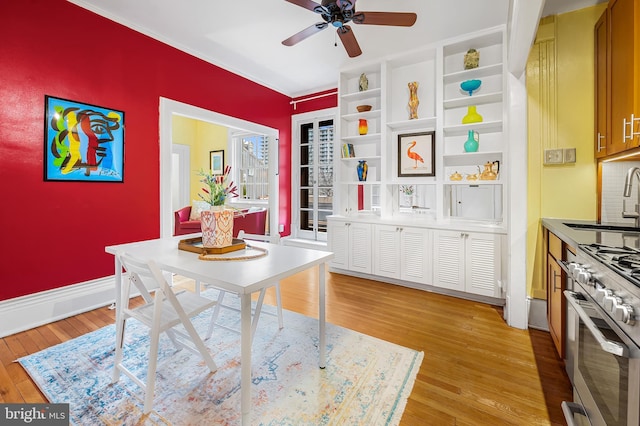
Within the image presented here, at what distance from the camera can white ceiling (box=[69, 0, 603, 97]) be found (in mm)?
2717

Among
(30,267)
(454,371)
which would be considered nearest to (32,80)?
(30,267)

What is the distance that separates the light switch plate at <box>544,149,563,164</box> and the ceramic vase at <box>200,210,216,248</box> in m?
2.65

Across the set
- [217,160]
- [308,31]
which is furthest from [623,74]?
[217,160]

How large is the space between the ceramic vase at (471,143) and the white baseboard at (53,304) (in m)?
4.06

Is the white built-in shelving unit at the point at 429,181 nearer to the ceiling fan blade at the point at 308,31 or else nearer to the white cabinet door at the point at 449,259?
the white cabinet door at the point at 449,259

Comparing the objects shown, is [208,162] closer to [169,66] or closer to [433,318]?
[169,66]

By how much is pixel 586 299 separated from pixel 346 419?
1.23m

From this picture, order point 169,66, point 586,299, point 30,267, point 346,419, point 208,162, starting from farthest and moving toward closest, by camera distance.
Answer: 1. point 208,162
2. point 169,66
3. point 30,267
4. point 346,419
5. point 586,299

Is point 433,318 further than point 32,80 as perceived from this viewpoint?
Yes

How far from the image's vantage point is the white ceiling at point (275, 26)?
2.72 metres

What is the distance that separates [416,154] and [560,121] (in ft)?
5.02

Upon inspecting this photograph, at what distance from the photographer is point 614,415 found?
924mm

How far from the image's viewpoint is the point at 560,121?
2352 millimetres

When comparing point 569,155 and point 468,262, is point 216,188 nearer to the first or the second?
point 468,262
